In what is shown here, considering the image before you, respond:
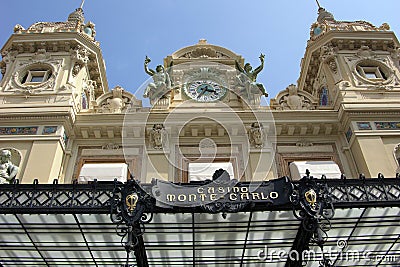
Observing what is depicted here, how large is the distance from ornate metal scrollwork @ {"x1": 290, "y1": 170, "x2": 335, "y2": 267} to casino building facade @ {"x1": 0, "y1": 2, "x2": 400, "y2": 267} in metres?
0.03

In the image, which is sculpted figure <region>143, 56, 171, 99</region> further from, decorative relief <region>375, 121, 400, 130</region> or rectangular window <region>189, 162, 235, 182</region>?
decorative relief <region>375, 121, 400, 130</region>

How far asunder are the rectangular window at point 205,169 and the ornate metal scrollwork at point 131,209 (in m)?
4.36

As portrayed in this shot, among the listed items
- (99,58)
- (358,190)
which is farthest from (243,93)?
(358,190)

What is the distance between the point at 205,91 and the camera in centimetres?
1833

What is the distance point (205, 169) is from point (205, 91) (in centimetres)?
469

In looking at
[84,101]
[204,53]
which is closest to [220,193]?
[84,101]

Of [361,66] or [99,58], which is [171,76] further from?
[361,66]

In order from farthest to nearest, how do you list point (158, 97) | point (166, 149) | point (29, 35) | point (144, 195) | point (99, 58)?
point (99, 58) < point (29, 35) < point (158, 97) < point (166, 149) < point (144, 195)

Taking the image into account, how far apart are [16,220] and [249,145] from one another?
8221 millimetres

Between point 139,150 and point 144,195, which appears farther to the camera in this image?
point 139,150

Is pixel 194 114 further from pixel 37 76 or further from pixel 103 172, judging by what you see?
pixel 37 76

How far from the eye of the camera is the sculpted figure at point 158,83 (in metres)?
17.7

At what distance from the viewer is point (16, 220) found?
1045 centimetres

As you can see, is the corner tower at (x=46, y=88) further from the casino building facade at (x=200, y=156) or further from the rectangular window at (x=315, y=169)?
the rectangular window at (x=315, y=169)
